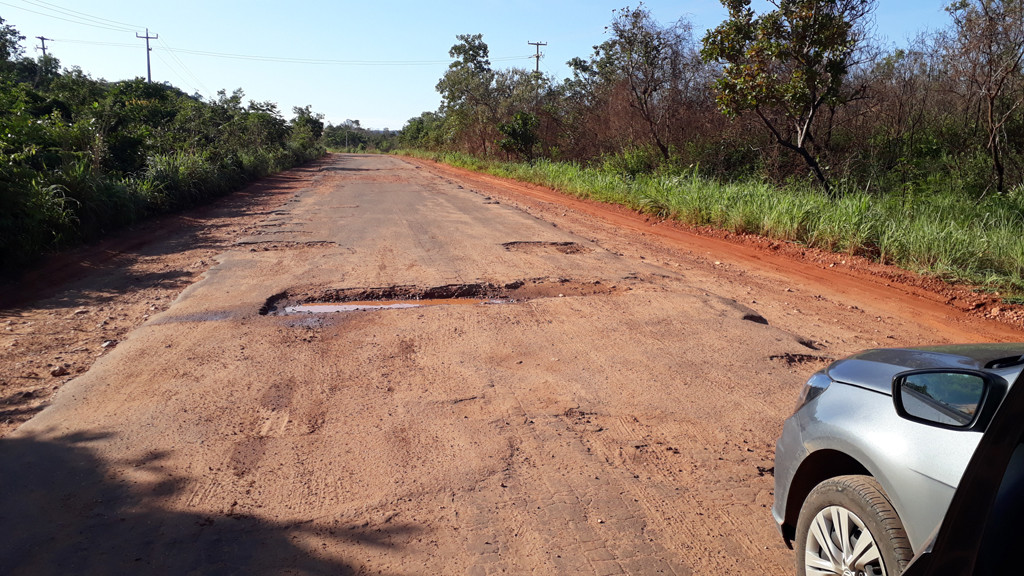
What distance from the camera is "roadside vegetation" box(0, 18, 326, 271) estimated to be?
8.98 m

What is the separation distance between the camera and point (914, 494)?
1.99 meters

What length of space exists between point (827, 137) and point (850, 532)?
49.3 feet

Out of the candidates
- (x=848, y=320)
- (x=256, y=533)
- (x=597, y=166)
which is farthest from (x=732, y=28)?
(x=256, y=533)

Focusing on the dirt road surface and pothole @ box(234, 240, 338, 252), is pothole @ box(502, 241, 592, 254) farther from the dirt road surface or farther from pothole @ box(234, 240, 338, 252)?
pothole @ box(234, 240, 338, 252)

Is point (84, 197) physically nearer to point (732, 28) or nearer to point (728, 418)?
point (728, 418)

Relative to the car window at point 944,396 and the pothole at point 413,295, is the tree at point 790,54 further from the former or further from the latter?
the car window at point 944,396

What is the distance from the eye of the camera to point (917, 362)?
246 centimetres

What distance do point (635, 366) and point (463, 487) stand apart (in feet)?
7.30

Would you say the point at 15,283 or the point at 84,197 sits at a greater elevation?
the point at 84,197

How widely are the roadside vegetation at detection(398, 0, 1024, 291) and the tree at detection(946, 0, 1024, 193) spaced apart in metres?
0.03

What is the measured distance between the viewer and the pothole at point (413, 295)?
702 centimetres

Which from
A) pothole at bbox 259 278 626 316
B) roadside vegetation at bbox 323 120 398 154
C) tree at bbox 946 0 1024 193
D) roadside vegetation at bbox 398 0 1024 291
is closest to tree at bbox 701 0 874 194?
roadside vegetation at bbox 398 0 1024 291

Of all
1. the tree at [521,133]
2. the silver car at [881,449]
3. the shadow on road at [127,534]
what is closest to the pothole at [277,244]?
the shadow on road at [127,534]

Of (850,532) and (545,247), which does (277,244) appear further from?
(850,532)
